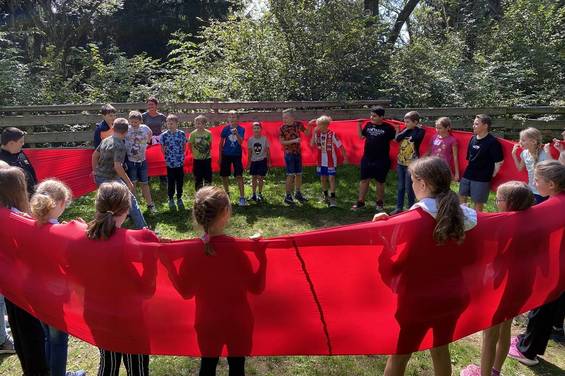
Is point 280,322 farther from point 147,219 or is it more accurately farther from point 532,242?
point 147,219

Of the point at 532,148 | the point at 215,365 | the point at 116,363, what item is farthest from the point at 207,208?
the point at 532,148

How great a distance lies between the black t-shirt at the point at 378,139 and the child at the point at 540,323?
430 cm

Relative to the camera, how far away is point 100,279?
3.02m

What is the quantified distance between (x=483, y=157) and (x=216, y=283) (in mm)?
4971

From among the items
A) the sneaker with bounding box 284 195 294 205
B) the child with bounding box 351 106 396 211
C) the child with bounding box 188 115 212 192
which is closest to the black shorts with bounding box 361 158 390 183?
the child with bounding box 351 106 396 211

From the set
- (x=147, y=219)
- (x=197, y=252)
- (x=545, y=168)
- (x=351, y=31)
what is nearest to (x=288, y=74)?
(x=351, y=31)

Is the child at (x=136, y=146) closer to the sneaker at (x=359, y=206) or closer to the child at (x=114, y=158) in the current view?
the child at (x=114, y=158)

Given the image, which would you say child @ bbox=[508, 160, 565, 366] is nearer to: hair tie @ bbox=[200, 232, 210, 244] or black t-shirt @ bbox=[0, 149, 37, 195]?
hair tie @ bbox=[200, 232, 210, 244]

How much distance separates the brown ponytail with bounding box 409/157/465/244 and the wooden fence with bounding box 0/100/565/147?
28.2 feet

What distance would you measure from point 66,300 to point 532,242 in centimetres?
341

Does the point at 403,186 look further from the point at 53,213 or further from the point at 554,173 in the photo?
the point at 53,213

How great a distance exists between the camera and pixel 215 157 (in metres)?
10.0

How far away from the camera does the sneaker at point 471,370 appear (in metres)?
3.92

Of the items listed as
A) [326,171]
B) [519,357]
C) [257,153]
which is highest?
[257,153]
